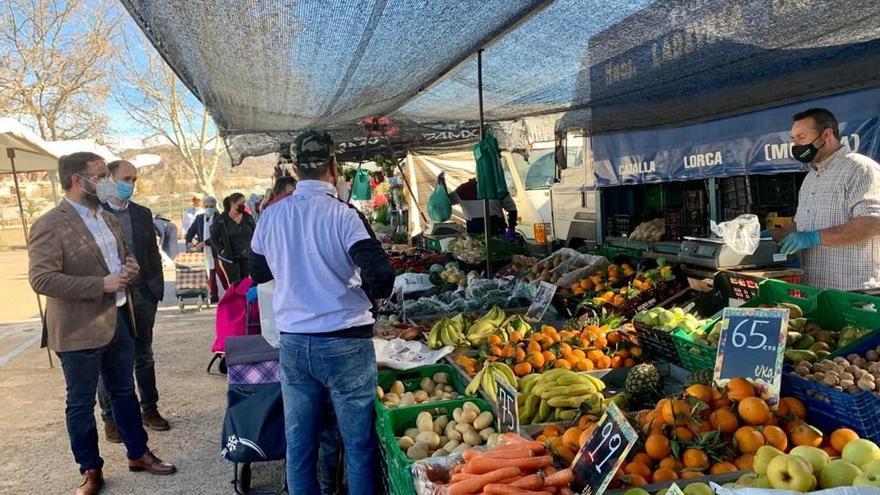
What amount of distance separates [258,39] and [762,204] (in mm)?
5875

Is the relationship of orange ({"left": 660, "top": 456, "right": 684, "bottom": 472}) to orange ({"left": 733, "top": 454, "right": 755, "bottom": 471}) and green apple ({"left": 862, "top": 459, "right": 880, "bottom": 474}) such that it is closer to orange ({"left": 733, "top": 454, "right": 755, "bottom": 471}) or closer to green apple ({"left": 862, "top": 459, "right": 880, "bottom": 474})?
orange ({"left": 733, "top": 454, "right": 755, "bottom": 471})

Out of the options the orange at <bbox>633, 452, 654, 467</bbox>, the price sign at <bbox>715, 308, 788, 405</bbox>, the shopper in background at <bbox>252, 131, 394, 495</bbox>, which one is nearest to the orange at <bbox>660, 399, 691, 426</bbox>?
the orange at <bbox>633, 452, 654, 467</bbox>

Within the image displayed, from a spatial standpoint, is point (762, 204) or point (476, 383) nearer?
point (476, 383)

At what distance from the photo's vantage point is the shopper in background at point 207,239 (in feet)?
33.7

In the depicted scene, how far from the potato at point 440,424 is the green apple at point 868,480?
173cm

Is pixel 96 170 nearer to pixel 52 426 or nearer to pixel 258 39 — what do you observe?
pixel 258 39

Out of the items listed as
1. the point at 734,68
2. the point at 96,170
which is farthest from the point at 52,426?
the point at 734,68

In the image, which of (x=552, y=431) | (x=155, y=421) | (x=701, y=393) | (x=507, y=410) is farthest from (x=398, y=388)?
(x=155, y=421)

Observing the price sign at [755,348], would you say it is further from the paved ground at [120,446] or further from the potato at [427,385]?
the paved ground at [120,446]

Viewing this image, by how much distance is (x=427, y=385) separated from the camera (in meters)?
3.68

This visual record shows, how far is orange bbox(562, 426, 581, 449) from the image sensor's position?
7.70ft

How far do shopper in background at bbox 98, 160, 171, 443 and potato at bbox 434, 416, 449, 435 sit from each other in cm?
→ 286

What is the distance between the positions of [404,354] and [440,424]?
1056mm

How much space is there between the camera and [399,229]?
579 inches
